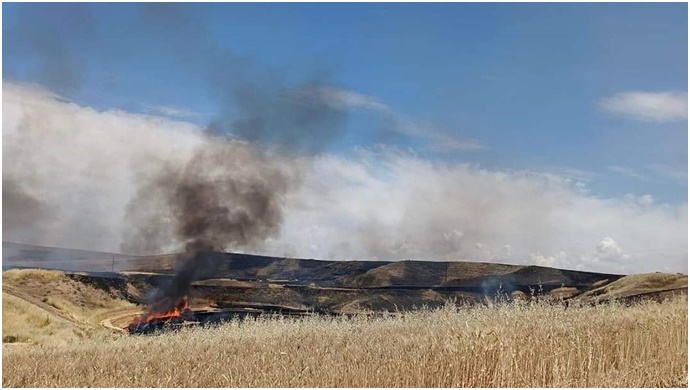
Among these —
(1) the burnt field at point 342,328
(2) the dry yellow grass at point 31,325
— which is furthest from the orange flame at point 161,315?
(2) the dry yellow grass at point 31,325

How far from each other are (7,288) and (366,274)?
8.37 meters

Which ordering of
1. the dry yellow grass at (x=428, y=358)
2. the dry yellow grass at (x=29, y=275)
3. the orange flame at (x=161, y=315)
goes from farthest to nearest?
1. the orange flame at (x=161, y=315)
2. the dry yellow grass at (x=29, y=275)
3. the dry yellow grass at (x=428, y=358)

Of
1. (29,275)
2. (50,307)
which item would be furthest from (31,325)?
(29,275)

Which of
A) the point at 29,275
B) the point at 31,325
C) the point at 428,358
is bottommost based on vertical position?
the point at 31,325

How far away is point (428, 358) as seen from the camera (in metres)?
6.87

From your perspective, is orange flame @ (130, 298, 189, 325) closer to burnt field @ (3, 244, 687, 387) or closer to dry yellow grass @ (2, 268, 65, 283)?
burnt field @ (3, 244, 687, 387)

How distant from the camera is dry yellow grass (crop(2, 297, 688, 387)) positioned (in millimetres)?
6652

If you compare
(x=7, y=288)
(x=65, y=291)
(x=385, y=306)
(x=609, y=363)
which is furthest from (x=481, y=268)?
(x=7, y=288)

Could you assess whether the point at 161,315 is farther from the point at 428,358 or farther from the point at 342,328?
the point at 428,358

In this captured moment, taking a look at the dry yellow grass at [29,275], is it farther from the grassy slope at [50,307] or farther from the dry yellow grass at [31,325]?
the dry yellow grass at [31,325]

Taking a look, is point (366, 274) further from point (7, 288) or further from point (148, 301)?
point (7, 288)

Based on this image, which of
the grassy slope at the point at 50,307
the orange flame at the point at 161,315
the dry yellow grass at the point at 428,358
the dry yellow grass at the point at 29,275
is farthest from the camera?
Answer: the orange flame at the point at 161,315

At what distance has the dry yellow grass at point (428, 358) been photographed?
6.65m

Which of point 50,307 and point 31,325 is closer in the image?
point 31,325
